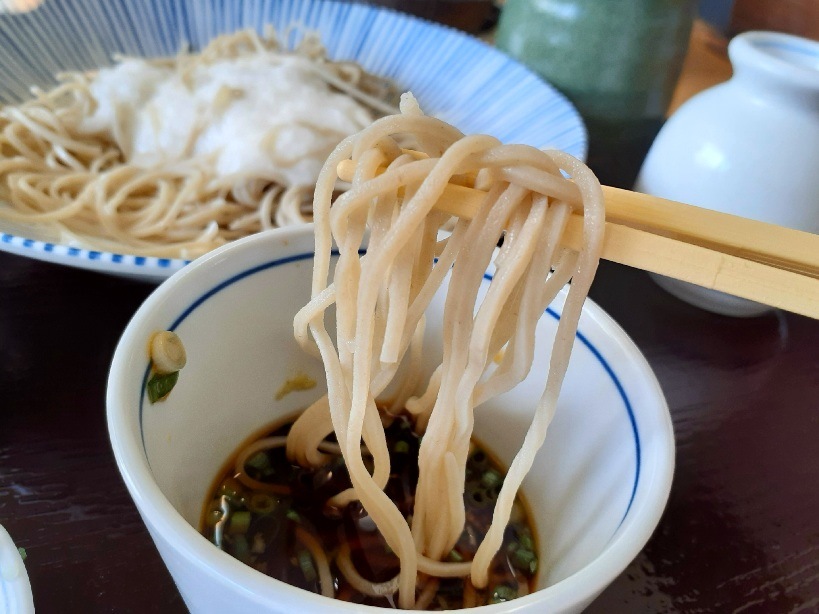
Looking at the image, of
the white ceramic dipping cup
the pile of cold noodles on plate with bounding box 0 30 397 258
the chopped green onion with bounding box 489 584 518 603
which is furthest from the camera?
the pile of cold noodles on plate with bounding box 0 30 397 258

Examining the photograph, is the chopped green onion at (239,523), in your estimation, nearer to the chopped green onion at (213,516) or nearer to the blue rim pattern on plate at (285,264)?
the chopped green onion at (213,516)

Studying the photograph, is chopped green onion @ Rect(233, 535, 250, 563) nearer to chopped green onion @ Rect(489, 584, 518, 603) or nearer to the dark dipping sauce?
the dark dipping sauce

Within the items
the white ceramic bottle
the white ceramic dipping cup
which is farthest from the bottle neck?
the white ceramic dipping cup

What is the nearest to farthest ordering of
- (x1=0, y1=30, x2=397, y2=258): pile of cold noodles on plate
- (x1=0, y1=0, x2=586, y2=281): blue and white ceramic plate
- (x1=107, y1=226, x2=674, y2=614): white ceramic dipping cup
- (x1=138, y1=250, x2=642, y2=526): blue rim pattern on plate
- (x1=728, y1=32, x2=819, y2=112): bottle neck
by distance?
(x1=107, y1=226, x2=674, y2=614): white ceramic dipping cup < (x1=138, y1=250, x2=642, y2=526): blue rim pattern on plate < (x1=728, y1=32, x2=819, y2=112): bottle neck < (x1=0, y1=30, x2=397, y2=258): pile of cold noodles on plate < (x1=0, y1=0, x2=586, y2=281): blue and white ceramic plate

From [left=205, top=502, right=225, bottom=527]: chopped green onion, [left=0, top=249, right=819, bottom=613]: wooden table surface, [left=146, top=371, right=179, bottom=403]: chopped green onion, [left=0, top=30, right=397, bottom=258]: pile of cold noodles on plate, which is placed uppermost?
[left=146, top=371, right=179, bottom=403]: chopped green onion

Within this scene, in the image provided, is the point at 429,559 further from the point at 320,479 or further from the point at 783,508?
the point at 783,508

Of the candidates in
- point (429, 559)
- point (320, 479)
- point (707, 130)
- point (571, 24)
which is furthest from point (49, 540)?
point (571, 24)

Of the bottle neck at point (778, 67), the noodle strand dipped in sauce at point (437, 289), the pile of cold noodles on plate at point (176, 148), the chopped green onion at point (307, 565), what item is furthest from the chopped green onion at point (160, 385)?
the bottle neck at point (778, 67)

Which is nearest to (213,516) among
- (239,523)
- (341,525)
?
(239,523)
